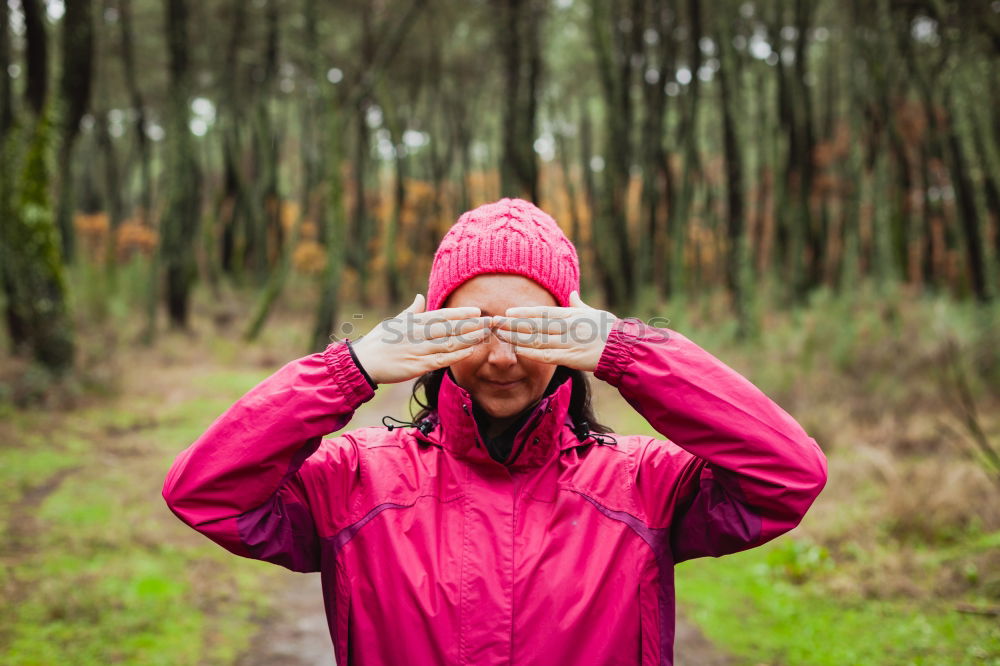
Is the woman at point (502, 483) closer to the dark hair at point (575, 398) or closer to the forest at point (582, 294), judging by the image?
the dark hair at point (575, 398)

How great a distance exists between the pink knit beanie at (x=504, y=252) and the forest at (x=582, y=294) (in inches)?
114

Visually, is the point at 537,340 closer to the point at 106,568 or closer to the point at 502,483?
the point at 502,483

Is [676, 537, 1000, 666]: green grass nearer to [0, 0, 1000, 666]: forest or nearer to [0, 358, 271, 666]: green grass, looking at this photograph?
[0, 0, 1000, 666]: forest

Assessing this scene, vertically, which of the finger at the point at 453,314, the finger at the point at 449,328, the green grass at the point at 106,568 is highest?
the finger at the point at 453,314

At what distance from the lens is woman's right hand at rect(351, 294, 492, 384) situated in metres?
1.74

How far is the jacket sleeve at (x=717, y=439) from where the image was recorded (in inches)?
66.1

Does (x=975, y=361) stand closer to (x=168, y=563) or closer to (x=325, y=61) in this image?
(x=168, y=563)

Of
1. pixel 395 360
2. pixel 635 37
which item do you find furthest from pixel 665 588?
pixel 635 37

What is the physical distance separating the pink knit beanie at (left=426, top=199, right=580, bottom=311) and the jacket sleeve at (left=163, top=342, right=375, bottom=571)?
1.17 feet

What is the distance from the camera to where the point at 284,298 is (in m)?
23.7

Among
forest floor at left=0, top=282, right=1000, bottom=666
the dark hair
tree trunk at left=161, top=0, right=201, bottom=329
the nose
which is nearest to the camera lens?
the nose

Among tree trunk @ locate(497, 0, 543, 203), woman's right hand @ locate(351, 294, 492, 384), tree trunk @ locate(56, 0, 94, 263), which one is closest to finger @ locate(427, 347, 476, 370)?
woman's right hand @ locate(351, 294, 492, 384)

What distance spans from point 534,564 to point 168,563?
388 cm

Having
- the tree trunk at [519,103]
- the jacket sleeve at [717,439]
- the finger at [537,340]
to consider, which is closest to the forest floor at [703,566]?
the jacket sleeve at [717,439]
